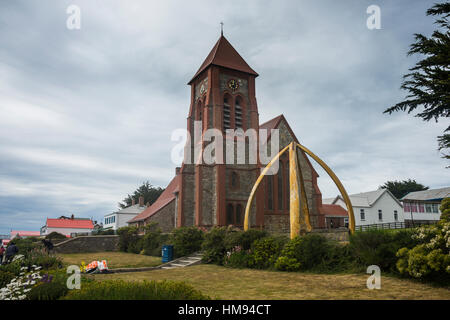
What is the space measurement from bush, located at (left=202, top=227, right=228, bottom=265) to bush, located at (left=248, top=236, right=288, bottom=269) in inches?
92.4

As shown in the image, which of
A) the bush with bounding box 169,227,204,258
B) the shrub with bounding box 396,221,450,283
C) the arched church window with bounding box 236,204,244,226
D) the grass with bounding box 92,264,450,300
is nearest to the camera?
the grass with bounding box 92,264,450,300

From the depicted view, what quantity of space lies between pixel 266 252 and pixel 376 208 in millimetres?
33966

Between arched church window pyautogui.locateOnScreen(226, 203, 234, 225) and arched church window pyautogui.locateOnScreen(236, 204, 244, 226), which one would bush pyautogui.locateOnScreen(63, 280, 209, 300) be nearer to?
arched church window pyautogui.locateOnScreen(226, 203, 234, 225)

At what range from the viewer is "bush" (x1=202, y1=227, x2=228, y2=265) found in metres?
17.9

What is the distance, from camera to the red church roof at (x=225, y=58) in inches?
1278

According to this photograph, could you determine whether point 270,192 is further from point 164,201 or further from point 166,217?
point 164,201

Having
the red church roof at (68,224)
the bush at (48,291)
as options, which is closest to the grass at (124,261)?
the bush at (48,291)

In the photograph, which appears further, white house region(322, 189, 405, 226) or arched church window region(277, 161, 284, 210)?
white house region(322, 189, 405, 226)

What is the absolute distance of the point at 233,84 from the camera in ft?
107

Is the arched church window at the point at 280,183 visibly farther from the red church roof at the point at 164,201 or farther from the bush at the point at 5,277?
the bush at the point at 5,277

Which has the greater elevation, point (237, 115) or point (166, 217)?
point (237, 115)

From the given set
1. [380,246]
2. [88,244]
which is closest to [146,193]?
[88,244]

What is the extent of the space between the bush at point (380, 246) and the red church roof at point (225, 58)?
2411 centimetres

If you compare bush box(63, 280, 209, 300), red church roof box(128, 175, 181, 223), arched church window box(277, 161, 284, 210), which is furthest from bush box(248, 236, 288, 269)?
red church roof box(128, 175, 181, 223)
